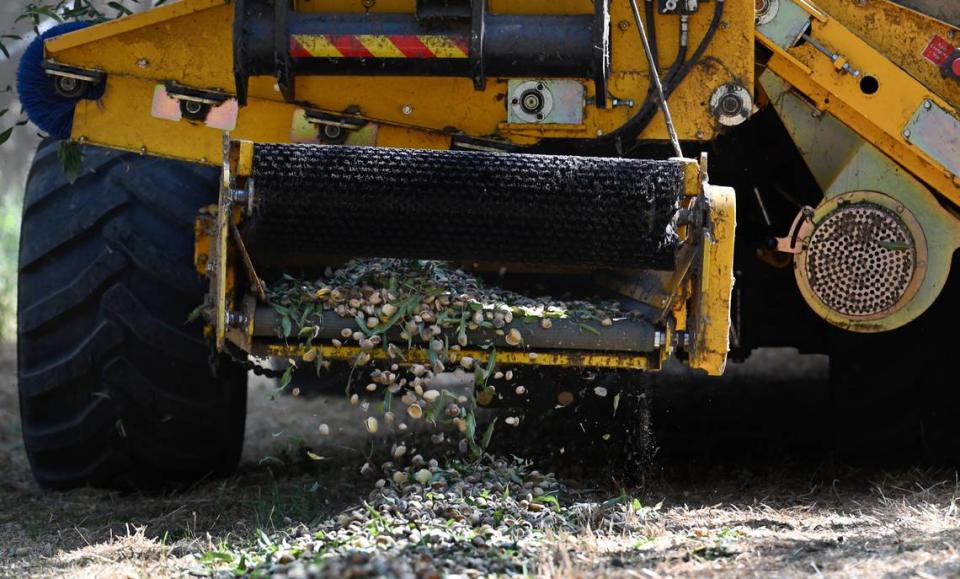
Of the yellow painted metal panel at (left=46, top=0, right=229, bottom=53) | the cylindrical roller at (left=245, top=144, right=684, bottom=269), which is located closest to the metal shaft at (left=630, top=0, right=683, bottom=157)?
the cylindrical roller at (left=245, top=144, right=684, bottom=269)

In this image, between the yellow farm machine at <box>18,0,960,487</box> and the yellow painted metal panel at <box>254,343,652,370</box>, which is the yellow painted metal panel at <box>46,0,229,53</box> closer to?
the yellow farm machine at <box>18,0,960,487</box>

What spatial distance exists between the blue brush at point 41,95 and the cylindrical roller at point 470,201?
73cm

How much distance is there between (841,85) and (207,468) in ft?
7.27

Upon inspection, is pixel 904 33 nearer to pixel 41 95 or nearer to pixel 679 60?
pixel 679 60

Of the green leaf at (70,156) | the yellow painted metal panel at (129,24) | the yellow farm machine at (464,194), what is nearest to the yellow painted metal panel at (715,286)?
the yellow farm machine at (464,194)

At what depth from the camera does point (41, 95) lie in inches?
160

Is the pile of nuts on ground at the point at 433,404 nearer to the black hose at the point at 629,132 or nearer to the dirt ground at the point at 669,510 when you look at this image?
the dirt ground at the point at 669,510

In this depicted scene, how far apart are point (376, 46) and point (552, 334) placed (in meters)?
0.86

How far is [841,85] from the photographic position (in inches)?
156

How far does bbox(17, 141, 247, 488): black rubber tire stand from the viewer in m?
4.38

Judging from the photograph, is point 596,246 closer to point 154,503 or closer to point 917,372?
point 917,372

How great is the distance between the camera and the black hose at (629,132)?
12.8ft

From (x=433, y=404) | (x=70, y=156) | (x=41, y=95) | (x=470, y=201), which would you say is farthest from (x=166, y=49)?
(x=433, y=404)

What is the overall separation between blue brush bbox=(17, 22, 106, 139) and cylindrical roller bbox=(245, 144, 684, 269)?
2.38 feet
